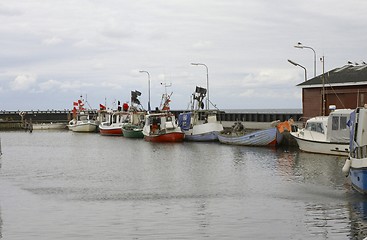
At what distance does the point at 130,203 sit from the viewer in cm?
2716

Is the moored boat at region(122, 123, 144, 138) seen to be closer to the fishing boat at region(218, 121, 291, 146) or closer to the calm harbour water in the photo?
the fishing boat at region(218, 121, 291, 146)

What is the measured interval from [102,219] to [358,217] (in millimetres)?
9282

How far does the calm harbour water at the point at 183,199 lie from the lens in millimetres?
21406

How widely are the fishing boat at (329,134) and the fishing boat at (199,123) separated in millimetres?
19789

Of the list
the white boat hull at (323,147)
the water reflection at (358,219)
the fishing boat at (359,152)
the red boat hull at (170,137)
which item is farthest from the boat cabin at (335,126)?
the red boat hull at (170,137)

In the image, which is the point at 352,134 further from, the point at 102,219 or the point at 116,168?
the point at 116,168

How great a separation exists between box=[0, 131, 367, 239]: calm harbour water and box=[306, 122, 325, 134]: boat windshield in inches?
74.7

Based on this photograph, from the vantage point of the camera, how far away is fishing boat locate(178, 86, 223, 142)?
68119mm

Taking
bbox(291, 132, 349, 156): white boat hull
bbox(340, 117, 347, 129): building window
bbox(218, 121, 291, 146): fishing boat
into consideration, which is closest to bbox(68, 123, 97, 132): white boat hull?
bbox(218, 121, 291, 146): fishing boat

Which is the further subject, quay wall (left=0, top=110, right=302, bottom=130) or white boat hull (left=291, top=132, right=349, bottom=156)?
quay wall (left=0, top=110, right=302, bottom=130)

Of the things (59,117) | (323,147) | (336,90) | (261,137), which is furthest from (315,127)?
(59,117)

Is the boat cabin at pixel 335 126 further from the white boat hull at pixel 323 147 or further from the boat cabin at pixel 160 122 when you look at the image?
the boat cabin at pixel 160 122

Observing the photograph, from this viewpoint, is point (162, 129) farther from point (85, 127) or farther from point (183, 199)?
point (183, 199)

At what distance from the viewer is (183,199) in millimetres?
28000
